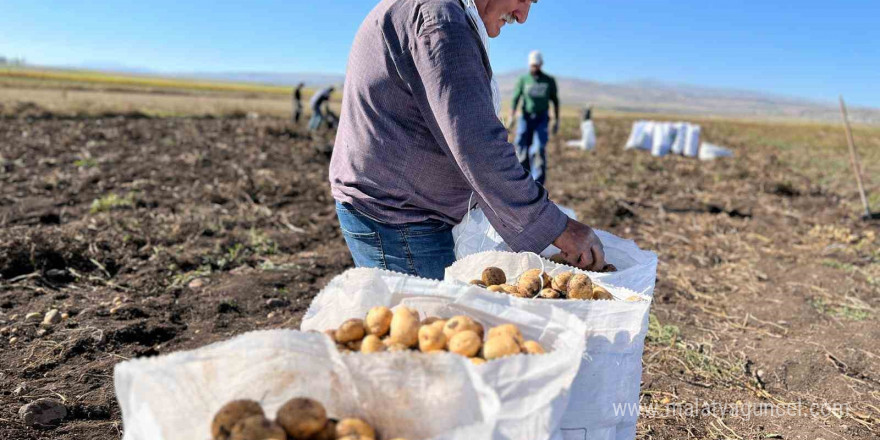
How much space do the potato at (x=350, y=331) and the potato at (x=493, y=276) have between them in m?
0.54

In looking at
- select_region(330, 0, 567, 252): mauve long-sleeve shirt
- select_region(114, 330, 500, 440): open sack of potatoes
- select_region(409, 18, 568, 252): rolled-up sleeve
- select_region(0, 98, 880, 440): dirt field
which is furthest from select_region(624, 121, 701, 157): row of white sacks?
select_region(114, 330, 500, 440): open sack of potatoes

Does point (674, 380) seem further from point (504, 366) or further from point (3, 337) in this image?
point (3, 337)

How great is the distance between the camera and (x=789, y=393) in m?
3.21

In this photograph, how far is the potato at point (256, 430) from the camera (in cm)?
112

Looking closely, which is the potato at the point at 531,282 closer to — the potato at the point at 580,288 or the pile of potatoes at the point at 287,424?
the potato at the point at 580,288

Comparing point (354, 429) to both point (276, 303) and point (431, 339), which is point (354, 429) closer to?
point (431, 339)

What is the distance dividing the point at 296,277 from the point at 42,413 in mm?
2273

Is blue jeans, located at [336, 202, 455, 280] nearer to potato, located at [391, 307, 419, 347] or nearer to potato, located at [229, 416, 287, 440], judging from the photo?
potato, located at [391, 307, 419, 347]

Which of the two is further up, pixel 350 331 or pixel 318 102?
pixel 318 102

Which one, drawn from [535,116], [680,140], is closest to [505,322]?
[535,116]

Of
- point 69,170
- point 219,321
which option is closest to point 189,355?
point 219,321

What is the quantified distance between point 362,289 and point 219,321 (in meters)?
2.65

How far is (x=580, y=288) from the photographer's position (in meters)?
1.73

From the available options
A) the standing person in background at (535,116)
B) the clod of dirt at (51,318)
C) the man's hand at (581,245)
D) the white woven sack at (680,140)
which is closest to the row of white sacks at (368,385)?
the man's hand at (581,245)
